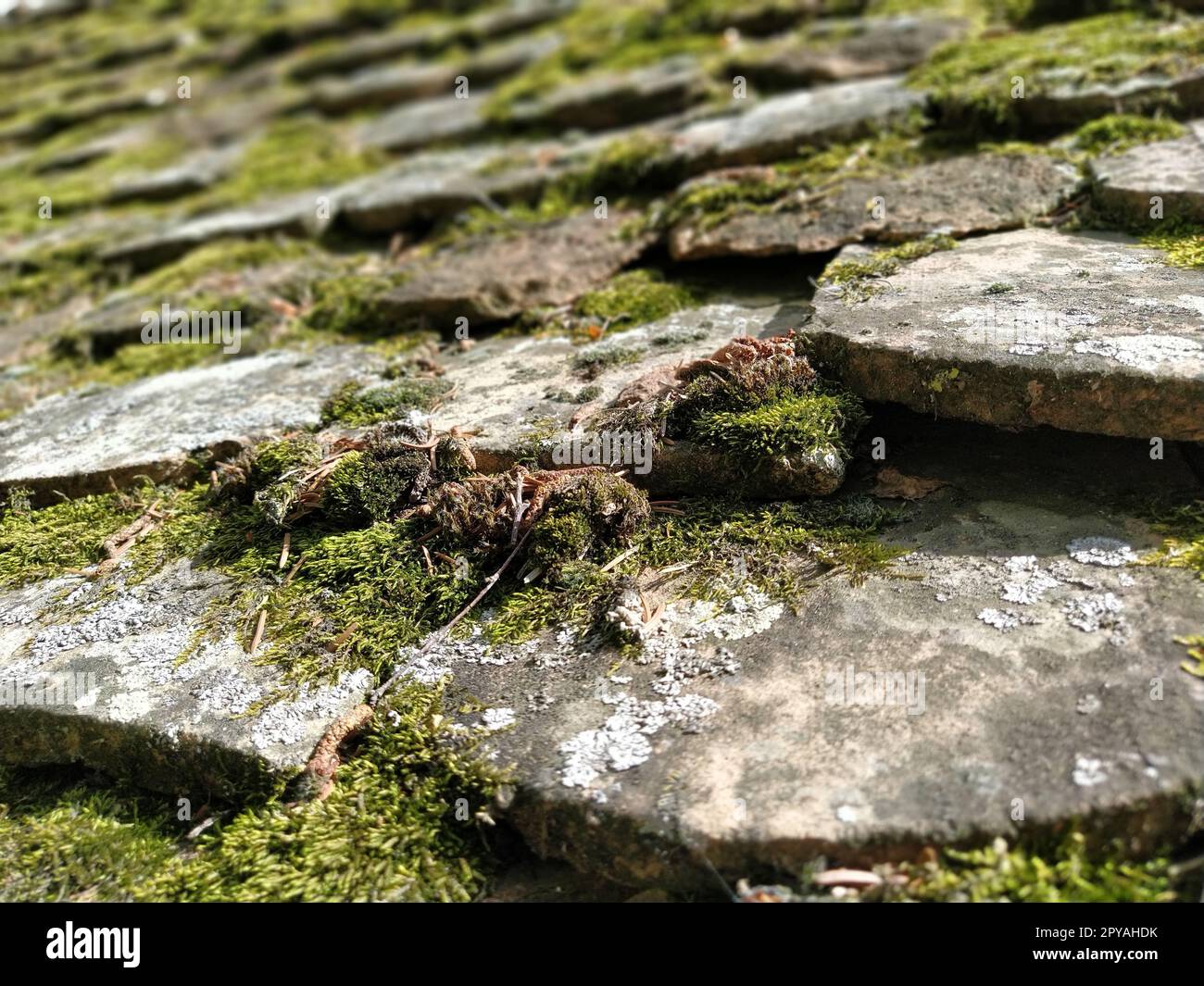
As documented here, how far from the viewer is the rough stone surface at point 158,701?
206 cm

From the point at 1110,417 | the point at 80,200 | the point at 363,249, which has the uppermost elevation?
the point at 80,200

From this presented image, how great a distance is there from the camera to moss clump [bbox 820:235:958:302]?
2.79 metres

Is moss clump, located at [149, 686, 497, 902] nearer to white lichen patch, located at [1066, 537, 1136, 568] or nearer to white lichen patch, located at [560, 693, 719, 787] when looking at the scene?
white lichen patch, located at [560, 693, 719, 787]

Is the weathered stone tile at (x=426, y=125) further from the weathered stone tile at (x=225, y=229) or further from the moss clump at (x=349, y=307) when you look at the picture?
the moss clump at (x=349, y=307)

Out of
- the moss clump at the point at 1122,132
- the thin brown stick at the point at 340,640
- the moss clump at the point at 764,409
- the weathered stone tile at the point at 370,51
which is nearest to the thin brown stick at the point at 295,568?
the thin brown stick at the point at 340,640

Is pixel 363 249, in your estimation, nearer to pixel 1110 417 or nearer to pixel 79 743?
pixel 79 743

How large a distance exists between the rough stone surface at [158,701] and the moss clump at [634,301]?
1.65m

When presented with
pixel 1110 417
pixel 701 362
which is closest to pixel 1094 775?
pixel 1110 417

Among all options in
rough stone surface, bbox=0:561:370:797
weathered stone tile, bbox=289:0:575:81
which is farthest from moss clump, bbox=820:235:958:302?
weathered stone tile, bbox=289:0:575:81

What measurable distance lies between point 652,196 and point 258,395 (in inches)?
76.6

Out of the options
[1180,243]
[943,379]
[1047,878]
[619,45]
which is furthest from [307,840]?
[619,45]

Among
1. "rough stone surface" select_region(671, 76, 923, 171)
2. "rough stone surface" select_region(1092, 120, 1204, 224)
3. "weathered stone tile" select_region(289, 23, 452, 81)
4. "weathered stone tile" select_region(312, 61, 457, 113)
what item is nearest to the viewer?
"rough stone surface" select_region(1092, 120, 1204, 224)

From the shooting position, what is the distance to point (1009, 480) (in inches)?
96.9

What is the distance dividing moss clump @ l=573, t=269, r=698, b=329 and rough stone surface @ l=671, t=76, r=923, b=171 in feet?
2.84
